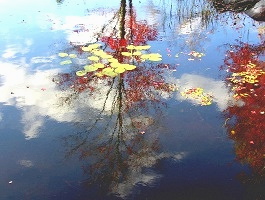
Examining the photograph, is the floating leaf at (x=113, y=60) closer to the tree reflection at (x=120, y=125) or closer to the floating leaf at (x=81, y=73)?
the tree reflection at (x=120, y=125)

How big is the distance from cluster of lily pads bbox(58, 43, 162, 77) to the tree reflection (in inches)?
4.2

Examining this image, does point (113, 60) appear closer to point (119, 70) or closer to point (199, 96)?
point (119, 70)

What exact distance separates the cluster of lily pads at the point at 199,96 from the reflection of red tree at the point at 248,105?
17.9 inches

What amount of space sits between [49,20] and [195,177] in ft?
26.9

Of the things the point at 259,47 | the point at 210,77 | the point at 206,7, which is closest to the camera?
the point at 210,77

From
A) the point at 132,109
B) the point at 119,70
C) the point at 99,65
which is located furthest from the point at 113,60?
the point at 132,109

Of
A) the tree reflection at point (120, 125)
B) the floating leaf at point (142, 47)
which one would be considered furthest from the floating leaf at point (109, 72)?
the floating leaf at point (142, 47)

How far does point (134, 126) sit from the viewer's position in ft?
17.3

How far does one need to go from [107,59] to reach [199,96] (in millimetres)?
2388

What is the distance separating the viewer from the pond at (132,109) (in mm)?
4160

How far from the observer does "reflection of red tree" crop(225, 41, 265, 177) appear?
15.3ft

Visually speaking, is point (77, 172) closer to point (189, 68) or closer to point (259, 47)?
point (189, 68)

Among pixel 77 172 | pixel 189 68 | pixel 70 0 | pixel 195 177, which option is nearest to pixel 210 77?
pixel 189 68

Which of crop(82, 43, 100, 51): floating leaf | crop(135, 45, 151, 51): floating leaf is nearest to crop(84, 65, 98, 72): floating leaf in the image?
crop(82, 43, 100, 51): floating leaf
